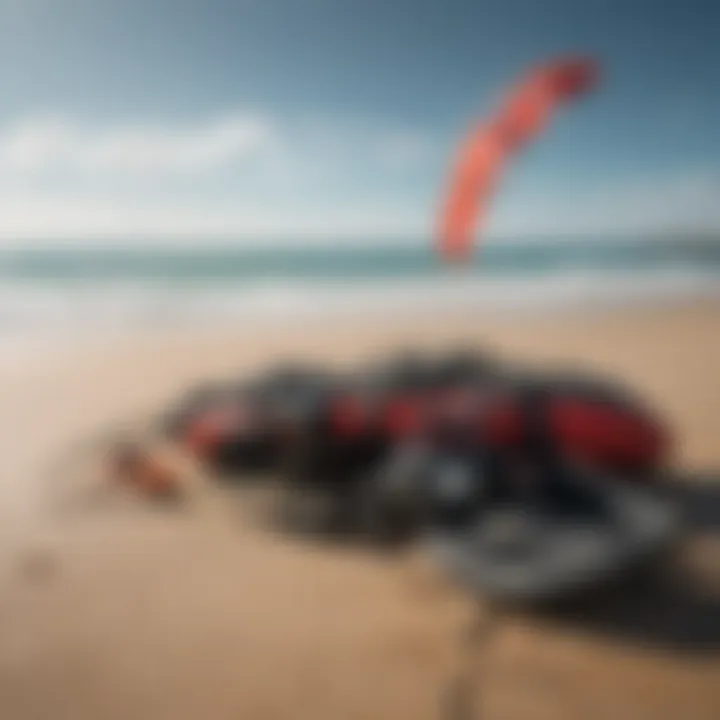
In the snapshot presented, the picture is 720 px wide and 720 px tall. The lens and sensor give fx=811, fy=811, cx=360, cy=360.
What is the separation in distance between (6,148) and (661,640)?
3.25ft

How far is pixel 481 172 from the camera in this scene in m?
0.96

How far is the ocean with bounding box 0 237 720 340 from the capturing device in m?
0.97

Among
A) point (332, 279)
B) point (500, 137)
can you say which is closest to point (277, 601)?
point (332, 279)

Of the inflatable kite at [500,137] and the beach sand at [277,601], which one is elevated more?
the inflatable kite at [500,137]

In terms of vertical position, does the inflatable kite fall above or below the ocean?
above

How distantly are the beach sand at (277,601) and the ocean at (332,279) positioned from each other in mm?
29

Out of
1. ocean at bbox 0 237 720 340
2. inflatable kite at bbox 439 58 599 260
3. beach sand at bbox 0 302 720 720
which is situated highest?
inflatable kite at bbox 439 58 599 260

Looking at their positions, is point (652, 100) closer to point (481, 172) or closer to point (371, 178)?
point (481, 172)

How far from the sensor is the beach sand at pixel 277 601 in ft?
3.04

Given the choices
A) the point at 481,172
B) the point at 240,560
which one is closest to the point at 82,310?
the point at 240,560

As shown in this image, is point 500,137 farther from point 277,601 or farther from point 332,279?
point 277,601

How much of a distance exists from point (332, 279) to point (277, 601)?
39cm

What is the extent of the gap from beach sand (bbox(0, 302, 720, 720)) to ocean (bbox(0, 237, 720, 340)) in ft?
0.10

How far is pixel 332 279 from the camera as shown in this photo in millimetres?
984
